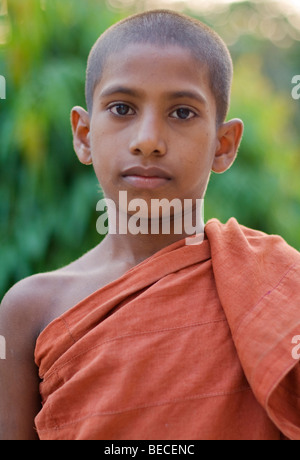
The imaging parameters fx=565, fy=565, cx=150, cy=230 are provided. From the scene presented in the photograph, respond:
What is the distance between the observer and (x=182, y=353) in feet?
5.21

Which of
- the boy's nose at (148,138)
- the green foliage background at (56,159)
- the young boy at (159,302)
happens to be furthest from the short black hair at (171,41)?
the green foliage background at (56,159)

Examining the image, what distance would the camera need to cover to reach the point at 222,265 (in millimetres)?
1725

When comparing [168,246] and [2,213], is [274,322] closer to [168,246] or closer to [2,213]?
[168,246]

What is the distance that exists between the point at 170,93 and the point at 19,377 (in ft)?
3.30

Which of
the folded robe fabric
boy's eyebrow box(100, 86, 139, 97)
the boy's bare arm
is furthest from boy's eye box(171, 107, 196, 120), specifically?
the boy's bare arm

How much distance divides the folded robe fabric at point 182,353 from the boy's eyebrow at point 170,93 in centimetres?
46

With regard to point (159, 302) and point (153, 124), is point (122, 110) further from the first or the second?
point (159, 302)

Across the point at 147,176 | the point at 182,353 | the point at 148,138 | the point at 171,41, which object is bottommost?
the point at 182,353

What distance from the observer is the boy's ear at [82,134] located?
2025 mm

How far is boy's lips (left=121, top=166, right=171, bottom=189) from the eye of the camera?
5.53 feet

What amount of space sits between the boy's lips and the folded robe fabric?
240mm

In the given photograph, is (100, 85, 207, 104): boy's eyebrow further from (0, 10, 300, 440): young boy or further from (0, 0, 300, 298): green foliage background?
(0, 0, 300, 298): green foliage background

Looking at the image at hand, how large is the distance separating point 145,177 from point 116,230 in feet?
1.08

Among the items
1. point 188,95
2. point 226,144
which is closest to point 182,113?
point 188,95
